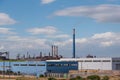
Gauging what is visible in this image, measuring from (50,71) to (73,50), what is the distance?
10321mm

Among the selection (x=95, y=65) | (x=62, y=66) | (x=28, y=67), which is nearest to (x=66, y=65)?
(x=62, y=66)

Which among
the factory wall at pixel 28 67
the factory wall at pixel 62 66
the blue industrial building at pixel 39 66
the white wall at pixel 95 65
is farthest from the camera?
the factory wall at pixel 28 67

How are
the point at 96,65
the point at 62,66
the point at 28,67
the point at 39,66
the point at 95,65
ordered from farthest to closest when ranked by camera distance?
1. the point at 28,67
2. the point at 39,66
3. the point at 62,66
4. the point at 95,65
5. the point at 96,65

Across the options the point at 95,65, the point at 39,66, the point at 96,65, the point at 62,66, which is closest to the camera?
the point at 96,65

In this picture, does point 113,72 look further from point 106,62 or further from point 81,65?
point 81,65

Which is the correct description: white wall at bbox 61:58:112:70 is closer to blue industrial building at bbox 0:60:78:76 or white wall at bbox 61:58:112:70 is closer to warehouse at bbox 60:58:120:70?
warehouse at bbox 60:58:120:70

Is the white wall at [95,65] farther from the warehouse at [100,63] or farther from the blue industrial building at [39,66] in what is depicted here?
the blue industrial building at [39,66]

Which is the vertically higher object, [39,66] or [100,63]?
[100,63]

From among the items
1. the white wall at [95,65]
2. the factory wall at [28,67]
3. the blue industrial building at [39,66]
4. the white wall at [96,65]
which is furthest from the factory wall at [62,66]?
the factory wall at [28,67]

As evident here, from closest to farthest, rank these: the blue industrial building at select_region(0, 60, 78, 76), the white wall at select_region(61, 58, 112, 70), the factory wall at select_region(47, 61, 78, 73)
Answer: the white wall at select_region(61, 58, 112, 70), the factory wall at select_region(47, 61, 78, 73), the blue industrial building at select_region(0, 60, 78, 76)

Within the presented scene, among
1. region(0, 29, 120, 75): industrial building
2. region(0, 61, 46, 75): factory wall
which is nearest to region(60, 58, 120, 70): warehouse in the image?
region(0, 29, 120, 75): industrial building

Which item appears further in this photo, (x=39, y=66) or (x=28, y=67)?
(x=28, y=67)

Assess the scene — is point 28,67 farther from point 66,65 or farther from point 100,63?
point 100,63

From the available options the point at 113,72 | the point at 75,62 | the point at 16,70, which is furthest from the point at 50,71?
the point at 113,72
